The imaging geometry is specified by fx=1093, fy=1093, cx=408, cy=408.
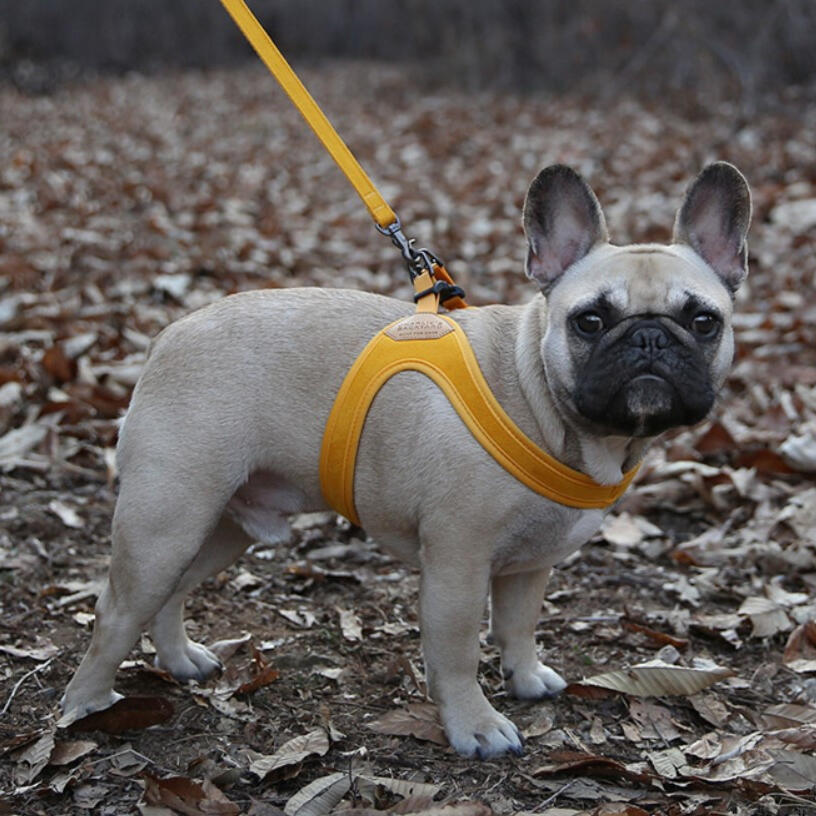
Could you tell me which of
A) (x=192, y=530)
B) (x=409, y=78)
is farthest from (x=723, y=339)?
(x=409, y=78)

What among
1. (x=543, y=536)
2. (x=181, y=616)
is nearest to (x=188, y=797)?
(x=181, y=616)

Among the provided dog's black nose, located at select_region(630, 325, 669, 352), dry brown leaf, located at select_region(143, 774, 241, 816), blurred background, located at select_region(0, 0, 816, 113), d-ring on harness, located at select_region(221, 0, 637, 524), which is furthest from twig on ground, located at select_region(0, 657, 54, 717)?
blurred background, located at select_region(0, 0, 816, 113)

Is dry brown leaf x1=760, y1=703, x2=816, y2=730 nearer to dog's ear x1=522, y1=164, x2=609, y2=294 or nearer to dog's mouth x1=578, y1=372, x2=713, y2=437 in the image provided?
dog's mouth x1=578, y1=372, x2=713, y2=437

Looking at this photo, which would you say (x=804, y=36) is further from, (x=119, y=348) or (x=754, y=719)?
(x=754, y=719)

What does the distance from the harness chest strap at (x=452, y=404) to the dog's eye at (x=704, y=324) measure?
44cm

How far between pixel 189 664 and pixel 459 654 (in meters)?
0.91

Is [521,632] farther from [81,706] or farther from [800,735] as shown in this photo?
[81,706]

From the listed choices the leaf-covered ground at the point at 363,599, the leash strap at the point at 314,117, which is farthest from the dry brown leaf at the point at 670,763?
the leash strap at the point at 314,117

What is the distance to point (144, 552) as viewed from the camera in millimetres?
2809

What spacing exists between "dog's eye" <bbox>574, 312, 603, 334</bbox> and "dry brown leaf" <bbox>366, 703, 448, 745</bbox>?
3.81ft

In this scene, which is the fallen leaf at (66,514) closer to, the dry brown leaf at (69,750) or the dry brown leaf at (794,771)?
the dry brown leaf at (69,750)

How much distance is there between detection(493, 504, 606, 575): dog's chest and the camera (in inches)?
108

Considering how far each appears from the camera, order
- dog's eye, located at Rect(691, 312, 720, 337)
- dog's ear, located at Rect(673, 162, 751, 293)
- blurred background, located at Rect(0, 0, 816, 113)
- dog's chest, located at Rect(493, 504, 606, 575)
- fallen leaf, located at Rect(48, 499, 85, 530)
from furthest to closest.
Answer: blurred background, located at Rect(0, 0, 816, 113)
fallen leaf, located at Rect(48, 499, 85, 530)
dog's ear, located at Rect(673, 162, 751, 293)
dog's chest, located at Rect(493, 504, 606, 575)
dog's eye, located at Rect(691, 312, 720, 337)

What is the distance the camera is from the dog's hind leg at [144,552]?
2793 mm
